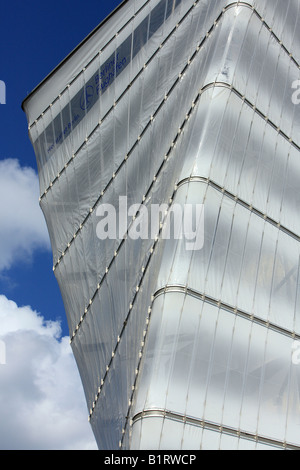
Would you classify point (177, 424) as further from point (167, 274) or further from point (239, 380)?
point (167, 274)

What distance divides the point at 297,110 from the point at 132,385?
9.46 m

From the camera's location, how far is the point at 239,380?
11641 mm

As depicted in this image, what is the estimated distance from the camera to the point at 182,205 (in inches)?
514

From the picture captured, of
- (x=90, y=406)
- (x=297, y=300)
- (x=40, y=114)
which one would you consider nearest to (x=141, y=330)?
(x=297, y=300)

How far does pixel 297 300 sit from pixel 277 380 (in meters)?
2.22

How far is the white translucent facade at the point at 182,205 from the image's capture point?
37.3 feet

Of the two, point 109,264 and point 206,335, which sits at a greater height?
point 109,264

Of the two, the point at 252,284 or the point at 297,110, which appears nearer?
the point at 252,284

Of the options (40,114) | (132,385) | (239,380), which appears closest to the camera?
(239,380)

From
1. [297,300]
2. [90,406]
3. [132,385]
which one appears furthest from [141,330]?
[90,406]

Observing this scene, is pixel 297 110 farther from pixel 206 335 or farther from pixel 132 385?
pixel 132 385

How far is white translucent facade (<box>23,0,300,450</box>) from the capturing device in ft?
37.3
